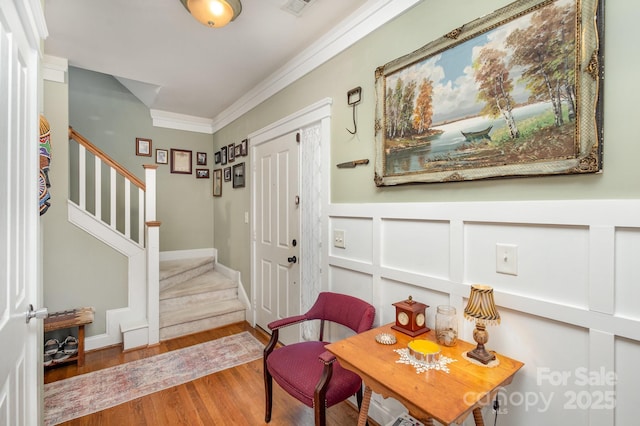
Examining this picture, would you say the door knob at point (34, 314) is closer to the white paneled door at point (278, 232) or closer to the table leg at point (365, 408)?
the table leg at point (365, 408)

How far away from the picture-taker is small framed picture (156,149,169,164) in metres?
4.14

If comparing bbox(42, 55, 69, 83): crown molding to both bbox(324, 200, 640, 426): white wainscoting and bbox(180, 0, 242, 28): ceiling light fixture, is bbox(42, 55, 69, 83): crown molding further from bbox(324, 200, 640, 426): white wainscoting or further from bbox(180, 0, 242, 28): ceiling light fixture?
bbox(324, 200, 640, 426): white wainscoting

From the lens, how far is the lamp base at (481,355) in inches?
46.3

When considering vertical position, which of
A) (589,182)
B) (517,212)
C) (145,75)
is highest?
(145,75)

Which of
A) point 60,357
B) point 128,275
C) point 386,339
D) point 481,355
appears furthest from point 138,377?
point 481,355

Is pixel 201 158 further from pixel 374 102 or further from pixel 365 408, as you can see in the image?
pixel 365 408

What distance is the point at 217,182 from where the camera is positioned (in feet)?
14.3

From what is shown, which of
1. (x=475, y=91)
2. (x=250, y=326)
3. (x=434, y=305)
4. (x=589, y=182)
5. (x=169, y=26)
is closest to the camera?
(x=589, y=182)

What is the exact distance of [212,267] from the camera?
4.44 meters

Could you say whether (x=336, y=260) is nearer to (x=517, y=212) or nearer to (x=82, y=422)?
(x=517, y=212)

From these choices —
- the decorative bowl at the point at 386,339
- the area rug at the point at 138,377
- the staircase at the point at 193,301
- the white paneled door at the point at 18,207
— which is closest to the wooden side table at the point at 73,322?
the area rug at the point at 138,377

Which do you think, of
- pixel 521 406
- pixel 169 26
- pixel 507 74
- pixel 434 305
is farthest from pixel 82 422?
pixel 507 74

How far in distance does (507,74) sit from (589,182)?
55cm

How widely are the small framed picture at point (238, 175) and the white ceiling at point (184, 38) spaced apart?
3.03 ft
